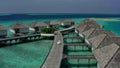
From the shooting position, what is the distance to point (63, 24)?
4494 cm

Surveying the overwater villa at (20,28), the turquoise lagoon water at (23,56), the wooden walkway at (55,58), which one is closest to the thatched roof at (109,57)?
the wooden walkway at (55,58)

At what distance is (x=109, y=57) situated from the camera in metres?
16.1

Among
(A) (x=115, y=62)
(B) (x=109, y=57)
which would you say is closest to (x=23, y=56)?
(B) (x=109, y=57)

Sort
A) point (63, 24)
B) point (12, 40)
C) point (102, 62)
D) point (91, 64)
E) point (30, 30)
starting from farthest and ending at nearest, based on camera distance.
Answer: point (63, 24) < point (30, 30) < point (12, 40) < point (91, 64) < point (102, 62)

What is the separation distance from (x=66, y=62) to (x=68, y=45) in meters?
5.32

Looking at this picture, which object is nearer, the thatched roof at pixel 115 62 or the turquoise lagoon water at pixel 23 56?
the thatched roof at pixel 115 62

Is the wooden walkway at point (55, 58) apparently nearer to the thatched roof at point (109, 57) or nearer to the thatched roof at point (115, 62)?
the thatched roof at point (109, 57)

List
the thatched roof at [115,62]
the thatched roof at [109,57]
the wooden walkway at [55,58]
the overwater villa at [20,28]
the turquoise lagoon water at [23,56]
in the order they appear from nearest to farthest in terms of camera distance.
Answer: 1. the thatched roof at [115,62]
2. the thatched roof at [109,57]
3. the wooden walkway at [55,58]
4. the turquoise lagoon water at [23,56]
5. the overwater villa at [20,28]

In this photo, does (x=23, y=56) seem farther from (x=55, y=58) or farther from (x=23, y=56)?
(x=55, y=58)

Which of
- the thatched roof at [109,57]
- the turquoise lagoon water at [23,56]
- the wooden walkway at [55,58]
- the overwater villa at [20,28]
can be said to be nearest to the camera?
the thatched roof at [109,57]

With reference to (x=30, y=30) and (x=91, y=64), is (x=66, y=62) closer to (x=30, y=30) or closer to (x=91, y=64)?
(x=91, y=64)

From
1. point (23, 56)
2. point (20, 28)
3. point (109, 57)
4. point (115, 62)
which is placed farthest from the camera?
point (20, 28)

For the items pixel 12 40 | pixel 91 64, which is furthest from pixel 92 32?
pixel 12 40

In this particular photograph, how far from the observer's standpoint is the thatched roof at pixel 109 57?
49.9ft
